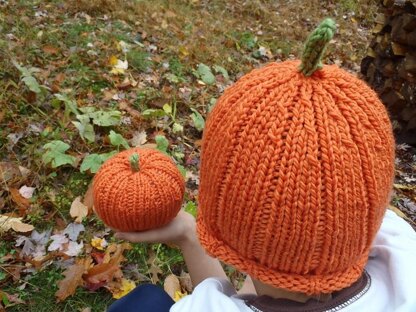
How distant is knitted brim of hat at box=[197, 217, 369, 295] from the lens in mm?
1204

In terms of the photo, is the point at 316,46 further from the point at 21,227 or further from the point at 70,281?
the point at 21,227

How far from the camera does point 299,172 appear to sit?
3.52 ft

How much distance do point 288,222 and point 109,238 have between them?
1441 mm

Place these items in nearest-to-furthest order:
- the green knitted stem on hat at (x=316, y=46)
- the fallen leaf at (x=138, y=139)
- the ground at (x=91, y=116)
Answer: the green knitted stem on hat at (x=316, y=46), the ground at (x=91, y=116), the fallen leaf at (x=138, y=139)

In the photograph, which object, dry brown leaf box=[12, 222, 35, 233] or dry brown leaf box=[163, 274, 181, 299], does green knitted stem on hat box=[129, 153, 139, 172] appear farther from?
dry brown leaf box=[12, 222, 35, 233]

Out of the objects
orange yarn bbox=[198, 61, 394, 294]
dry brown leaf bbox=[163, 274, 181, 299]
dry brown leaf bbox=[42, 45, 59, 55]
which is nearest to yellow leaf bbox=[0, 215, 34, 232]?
dry brown leaf bbox=[163, 274, 181, 299]

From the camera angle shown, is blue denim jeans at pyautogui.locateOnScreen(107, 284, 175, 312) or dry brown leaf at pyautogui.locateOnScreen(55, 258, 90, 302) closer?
blue denim jeans at pyautogui.locateOnScreen(107, 284, 175, 312)

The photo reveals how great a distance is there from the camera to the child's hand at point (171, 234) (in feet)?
5.75

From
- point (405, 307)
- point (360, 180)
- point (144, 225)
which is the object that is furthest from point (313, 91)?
point (144, 225)

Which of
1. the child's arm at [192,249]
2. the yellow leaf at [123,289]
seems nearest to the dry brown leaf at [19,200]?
the yellow leaf at [123,289]

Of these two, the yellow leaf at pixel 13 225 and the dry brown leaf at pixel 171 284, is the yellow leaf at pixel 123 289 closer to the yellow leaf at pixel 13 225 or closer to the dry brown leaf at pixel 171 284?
the dry brown leaf at pixel 171 284

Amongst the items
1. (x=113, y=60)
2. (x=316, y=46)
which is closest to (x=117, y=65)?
(x=113, y=60)

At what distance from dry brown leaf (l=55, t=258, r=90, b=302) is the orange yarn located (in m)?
1.11

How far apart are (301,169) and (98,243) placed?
1.48m
